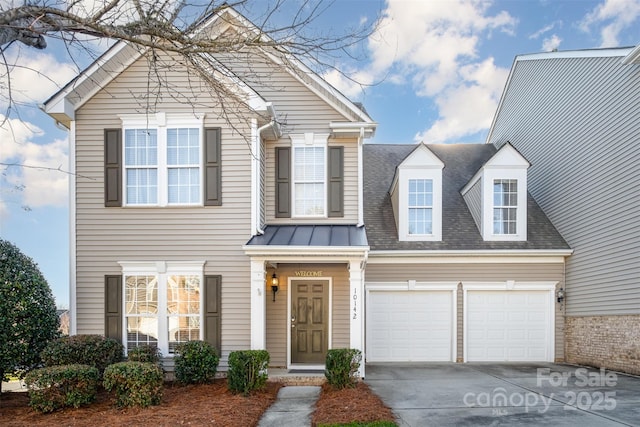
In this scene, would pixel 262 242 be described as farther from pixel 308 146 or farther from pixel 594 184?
pixel 594 184

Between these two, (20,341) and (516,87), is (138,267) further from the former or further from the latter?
(516,87)

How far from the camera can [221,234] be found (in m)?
9.33

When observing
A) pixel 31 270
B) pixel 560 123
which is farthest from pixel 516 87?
pixel 31 270

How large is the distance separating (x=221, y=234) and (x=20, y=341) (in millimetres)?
3825

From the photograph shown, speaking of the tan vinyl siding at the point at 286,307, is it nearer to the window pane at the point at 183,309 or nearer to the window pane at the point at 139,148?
the window pane at the point at 183,309

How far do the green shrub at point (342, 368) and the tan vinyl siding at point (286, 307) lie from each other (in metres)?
2.04

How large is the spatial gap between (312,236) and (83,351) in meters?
4.62

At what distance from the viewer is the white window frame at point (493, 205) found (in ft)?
39.7

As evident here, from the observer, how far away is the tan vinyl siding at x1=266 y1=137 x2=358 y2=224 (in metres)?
10.0

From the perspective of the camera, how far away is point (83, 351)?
8281 mm

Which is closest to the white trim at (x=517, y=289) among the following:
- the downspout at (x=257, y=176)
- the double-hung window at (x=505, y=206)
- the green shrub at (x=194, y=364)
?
the double-hung window at (x=505, y=206)

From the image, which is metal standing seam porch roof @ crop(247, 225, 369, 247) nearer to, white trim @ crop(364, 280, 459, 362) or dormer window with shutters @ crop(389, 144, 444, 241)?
white trim @ crop(364, 280, 459, 362)

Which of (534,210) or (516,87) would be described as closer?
(534,210)

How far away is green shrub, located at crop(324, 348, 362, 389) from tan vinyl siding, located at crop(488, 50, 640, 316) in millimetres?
5978
